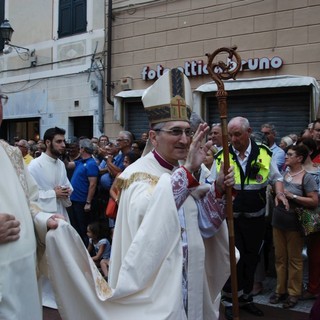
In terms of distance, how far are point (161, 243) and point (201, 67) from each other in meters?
8.44

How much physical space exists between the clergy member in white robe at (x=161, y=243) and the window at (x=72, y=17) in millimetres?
10495

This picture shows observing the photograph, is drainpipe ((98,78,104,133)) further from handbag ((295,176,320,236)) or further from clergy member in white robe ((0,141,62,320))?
clergy member in white robe ((0,141,62,320))

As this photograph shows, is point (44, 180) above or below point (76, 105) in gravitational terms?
below

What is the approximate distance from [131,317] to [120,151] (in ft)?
16.1

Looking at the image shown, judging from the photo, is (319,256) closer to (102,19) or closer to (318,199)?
(318,199)

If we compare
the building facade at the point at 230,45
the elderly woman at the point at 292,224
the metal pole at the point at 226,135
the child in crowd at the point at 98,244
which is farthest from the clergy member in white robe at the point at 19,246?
the building facade at the point at 230,45

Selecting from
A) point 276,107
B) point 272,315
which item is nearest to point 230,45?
point 276,107

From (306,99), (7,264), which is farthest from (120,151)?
(7,264)

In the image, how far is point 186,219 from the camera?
294 centimetres

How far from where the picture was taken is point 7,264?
7.29 feet

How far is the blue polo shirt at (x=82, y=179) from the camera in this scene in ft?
23.6

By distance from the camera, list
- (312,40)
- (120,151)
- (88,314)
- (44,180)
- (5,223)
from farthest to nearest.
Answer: (312,40), (120,151), (44,180), (88,314), (5,223)

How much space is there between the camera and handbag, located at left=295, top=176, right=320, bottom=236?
486cm

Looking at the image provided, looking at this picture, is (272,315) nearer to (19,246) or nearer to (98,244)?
(98,244)
